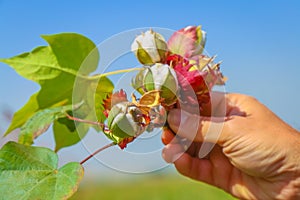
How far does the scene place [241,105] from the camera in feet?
1.98

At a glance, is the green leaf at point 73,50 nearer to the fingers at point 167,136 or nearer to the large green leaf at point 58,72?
the large green leaf at point 58,72

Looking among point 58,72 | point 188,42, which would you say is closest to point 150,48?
point 188,42

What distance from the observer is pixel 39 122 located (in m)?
0.49

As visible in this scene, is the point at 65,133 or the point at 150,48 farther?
the point at 65,133

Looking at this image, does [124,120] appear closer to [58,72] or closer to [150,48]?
[150,48]

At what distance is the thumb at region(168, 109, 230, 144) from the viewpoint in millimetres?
436

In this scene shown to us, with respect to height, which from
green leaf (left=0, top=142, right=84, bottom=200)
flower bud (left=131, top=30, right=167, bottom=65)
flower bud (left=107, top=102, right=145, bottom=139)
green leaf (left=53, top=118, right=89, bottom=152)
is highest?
flower bud (left=131, top=30, right=167, bottom=65)

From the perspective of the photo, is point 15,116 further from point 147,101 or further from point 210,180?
point 210,180

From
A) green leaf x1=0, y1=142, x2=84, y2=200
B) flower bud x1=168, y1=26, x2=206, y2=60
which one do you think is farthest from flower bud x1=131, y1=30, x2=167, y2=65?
green leaf x1=0, y1=142, x2=84, y2=200

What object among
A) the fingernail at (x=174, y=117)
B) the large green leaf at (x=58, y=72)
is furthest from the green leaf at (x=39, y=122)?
the fingernail at (x=174, y=117)

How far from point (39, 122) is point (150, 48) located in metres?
0.18

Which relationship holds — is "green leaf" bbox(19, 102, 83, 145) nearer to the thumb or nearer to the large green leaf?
the large green leaf

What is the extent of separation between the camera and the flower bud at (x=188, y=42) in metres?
0.43

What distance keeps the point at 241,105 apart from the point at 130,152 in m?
0.25
